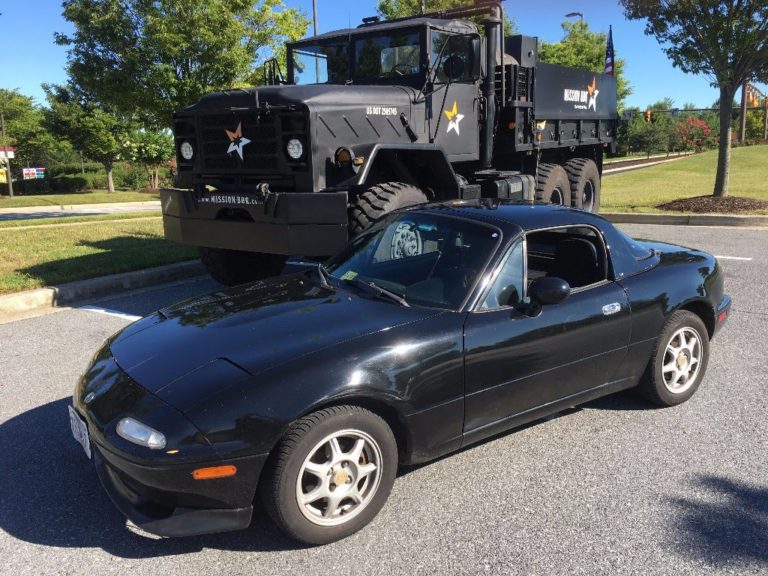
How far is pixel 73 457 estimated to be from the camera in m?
3.54

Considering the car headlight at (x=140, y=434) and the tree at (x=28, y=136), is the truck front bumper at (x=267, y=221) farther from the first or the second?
the tree at (x=28, y=136)

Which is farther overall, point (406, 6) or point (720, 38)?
point (406, 6)

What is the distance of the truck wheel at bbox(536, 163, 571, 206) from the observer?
9.89m

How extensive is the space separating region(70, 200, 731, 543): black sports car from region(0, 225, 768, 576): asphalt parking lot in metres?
0.21

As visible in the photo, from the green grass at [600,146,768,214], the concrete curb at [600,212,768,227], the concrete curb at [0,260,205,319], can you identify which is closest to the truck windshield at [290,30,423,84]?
the concrete curb at [0,260,205,319]

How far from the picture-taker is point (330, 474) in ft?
8.86

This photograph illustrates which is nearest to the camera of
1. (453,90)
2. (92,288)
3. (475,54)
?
(92,288)

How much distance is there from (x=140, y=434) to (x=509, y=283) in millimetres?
1964

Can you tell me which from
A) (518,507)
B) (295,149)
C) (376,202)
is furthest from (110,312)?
(518,507)

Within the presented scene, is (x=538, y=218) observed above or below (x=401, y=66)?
below

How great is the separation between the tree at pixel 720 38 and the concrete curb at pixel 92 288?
10.9 m

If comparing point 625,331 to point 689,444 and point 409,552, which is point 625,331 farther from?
point 409,552

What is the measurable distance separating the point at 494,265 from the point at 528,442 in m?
1.08

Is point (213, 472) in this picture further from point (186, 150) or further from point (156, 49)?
point (156, 49)
